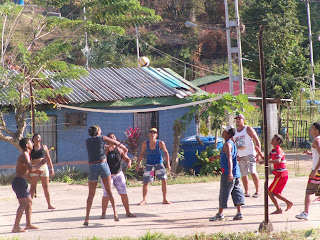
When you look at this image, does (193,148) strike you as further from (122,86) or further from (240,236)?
(240,236)

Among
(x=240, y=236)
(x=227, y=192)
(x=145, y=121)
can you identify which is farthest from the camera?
(x=145, y=121)

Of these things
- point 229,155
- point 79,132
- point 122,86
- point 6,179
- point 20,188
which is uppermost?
point 122,86

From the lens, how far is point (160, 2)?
1748 inches

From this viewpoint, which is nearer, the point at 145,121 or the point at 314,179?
the point at 314,179

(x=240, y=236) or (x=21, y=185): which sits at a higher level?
(x=21, y=185)

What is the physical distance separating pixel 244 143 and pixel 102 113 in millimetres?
6964

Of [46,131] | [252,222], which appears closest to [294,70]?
[46,131]

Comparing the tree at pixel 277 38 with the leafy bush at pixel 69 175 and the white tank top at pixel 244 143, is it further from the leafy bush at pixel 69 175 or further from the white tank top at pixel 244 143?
the white tank top at pixel 244 143

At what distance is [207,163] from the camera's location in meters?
15.2

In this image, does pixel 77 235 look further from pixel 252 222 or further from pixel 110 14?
pixel 110 14

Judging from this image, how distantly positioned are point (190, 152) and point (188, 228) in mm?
7638

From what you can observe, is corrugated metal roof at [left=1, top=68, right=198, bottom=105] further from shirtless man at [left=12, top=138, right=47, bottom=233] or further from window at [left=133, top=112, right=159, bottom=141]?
shirtless man at [left=12, top=138, right=47, bottom=233]

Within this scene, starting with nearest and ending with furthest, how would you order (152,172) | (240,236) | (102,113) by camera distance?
(240,236)
(152,172)
(102,113)

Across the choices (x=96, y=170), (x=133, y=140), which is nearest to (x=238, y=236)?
(x=96, y=170)
